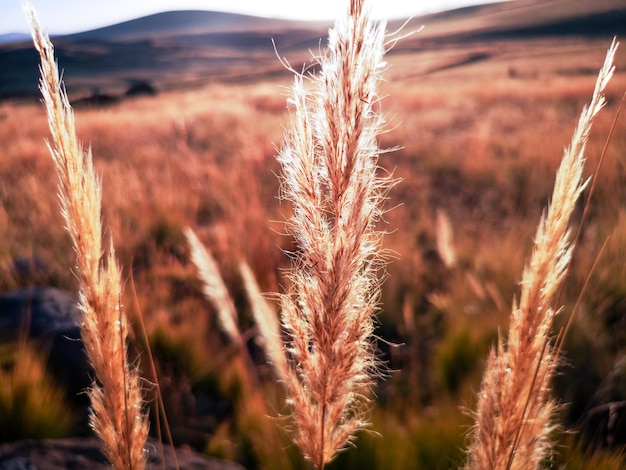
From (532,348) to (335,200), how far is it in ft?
1.74

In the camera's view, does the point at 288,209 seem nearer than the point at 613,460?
No

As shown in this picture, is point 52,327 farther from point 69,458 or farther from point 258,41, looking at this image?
point 258,41

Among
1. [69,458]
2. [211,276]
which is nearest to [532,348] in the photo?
[211,276]

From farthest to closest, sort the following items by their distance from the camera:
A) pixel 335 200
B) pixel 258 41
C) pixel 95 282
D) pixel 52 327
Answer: pixel 258 41 < pixel 52 327 < pixel 95 282 < pixel 335 200

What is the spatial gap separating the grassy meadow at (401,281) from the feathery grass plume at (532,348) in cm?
27

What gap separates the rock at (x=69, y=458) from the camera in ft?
5.28

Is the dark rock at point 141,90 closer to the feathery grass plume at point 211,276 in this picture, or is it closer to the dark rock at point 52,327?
the dark rock at point 52,327

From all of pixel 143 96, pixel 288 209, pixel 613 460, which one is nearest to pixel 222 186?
pixel 288 209

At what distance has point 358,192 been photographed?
2.51 ft

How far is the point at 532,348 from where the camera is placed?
957mm

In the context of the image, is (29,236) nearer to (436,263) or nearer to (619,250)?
(436,263)

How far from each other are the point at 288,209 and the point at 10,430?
3.64 meters

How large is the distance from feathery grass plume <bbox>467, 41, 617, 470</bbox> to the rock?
109 cm

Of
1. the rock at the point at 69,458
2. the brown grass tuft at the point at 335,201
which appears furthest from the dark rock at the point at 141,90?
the brown grass tuft at the point at 335,201
